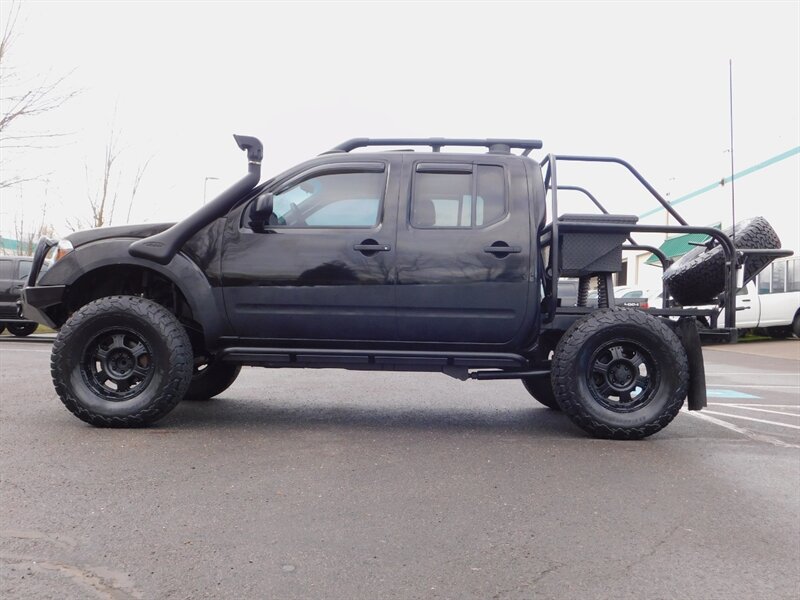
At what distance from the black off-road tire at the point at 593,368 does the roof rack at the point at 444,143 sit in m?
1.42

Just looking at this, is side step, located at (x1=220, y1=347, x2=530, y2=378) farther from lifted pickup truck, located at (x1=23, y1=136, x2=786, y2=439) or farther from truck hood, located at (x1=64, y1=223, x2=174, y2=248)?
truck hood, located at (x1=64, y1=223, x2=174, y2=248)

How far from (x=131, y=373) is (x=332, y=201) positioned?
74.2 inches

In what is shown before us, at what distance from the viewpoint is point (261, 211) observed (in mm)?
4730

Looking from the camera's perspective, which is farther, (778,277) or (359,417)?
(778,277)

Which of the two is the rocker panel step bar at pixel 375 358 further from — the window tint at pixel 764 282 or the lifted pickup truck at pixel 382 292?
the window tint at pixel 764 282

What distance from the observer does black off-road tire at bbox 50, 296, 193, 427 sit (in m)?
4.70

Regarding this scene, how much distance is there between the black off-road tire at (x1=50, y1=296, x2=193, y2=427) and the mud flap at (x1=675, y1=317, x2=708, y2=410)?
3506 mm

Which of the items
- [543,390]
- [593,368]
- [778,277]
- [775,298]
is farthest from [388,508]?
[778,277]

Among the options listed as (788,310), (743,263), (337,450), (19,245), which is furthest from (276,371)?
(19,245)

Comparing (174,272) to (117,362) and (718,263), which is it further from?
(718,263)

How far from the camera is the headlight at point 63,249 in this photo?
16.4 feet

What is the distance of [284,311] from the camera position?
16.0ft

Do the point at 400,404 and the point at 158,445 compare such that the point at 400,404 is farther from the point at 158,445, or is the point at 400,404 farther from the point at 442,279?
the point at 158,445

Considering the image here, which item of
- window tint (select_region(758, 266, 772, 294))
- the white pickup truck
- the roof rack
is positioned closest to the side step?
the roof rack
